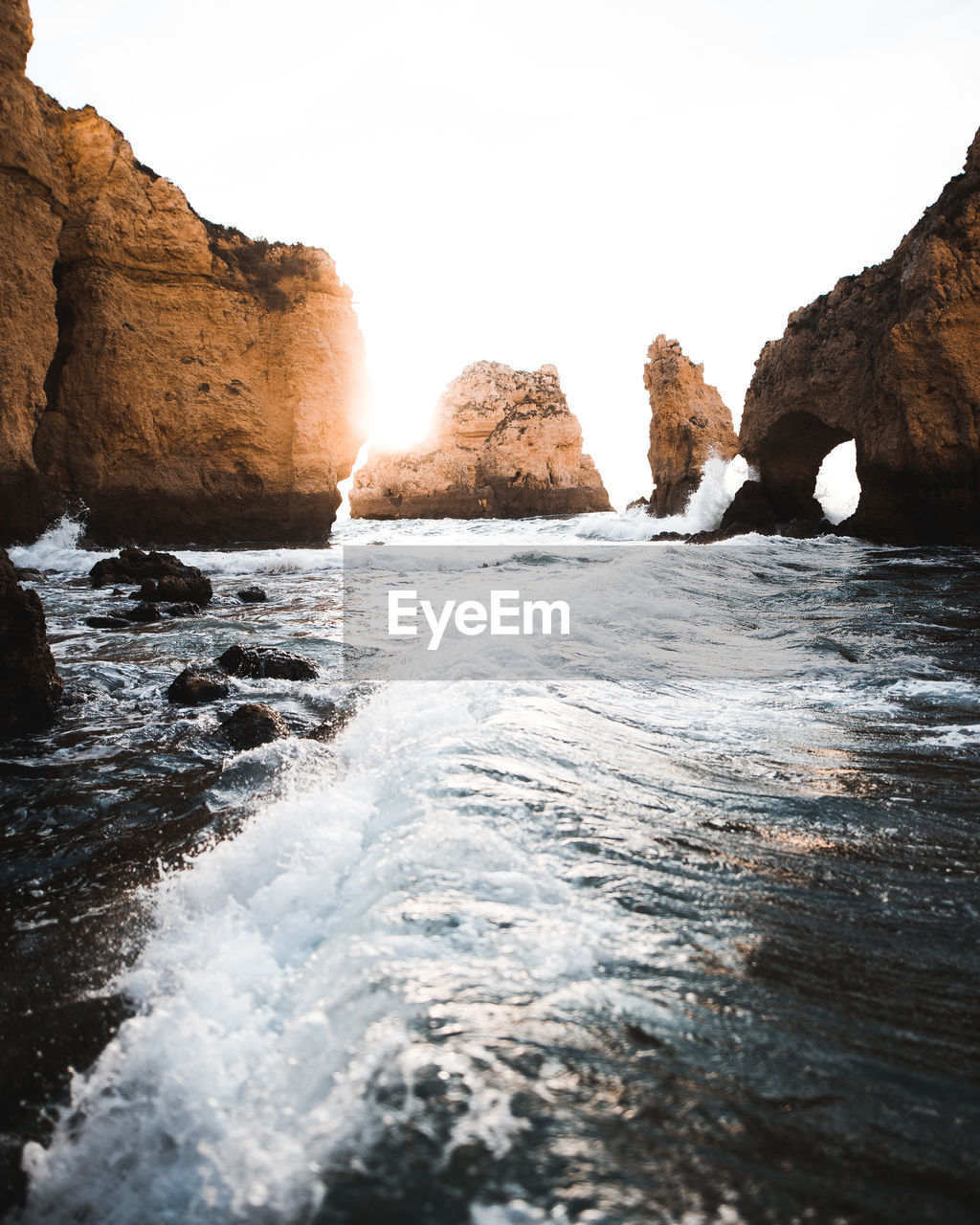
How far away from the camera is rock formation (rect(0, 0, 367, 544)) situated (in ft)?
35.6

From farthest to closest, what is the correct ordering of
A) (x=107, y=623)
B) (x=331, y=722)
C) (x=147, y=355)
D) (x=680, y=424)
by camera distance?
(x=680, y=424)
(x=147, y=355)
(x=107, y=623)
(x=331, y=722)

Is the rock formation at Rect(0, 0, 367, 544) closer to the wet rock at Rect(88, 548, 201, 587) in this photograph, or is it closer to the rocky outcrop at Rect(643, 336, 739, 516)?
the wet rock at Rect(88, 548, 201, 587)

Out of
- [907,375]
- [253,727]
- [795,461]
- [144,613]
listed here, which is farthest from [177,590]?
[795,461]

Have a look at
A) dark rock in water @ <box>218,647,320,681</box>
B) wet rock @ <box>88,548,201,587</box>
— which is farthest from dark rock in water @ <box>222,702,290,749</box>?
wet rock @ <box>88,548,201,587</box>

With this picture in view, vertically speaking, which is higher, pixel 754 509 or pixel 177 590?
pixel 754 509

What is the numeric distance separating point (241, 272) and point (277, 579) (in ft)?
33.3

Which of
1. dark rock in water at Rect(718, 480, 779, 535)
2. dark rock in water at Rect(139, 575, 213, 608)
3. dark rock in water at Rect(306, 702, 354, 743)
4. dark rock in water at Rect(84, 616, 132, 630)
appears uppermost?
dark rock in water at Rect(718, 480, 779, 535)

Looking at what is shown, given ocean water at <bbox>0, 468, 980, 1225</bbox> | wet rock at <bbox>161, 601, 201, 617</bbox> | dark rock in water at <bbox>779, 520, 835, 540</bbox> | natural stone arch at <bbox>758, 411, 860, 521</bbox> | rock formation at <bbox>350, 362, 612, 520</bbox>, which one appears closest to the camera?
ocean water at <bbox>0, 468, 980, 1225</bbox>

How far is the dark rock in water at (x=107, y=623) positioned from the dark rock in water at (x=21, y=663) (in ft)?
9.28

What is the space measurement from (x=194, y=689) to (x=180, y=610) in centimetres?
345

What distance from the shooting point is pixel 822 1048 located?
1222 mm

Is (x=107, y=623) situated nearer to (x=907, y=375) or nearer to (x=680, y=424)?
(x=907, y=375)

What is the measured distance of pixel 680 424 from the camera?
27.0 metres

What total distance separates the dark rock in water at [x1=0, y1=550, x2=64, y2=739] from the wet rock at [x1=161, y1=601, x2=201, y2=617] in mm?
3463
